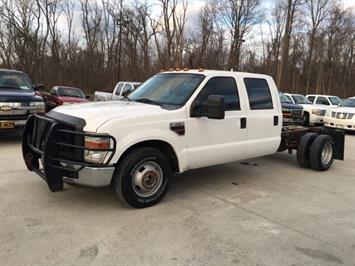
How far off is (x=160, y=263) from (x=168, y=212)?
1.35 metres

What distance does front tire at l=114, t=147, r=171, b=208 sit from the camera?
4598mm

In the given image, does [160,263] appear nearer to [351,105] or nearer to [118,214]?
[118,214]

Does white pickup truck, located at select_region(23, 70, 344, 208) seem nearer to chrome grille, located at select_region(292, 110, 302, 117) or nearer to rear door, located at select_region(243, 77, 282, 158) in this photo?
rear door, located at select_region(243, 77, 282, 158)

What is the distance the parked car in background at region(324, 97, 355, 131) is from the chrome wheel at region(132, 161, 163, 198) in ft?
39.3

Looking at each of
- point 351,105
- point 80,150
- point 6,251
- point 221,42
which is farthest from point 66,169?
point 221,42

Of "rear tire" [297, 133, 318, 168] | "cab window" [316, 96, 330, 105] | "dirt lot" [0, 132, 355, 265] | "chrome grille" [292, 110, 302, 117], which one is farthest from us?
"cab window" [316, 96, 330, 105]

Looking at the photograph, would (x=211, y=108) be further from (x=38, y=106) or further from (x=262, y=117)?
(x=38, y=106)

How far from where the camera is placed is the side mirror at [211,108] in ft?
16.0

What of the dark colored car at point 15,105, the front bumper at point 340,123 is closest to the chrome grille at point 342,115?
the front bumper at point 340,123

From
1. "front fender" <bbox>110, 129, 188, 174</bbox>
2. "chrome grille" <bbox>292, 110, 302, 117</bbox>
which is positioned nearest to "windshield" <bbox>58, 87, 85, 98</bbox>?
"chrome grille" <bbox>292, 110, 302, 117</bbox>

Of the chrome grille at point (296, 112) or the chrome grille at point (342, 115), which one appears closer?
the chrome grille at point (296, 112)

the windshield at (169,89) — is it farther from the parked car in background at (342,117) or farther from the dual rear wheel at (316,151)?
the parked car in background at (342,117)

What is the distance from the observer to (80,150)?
443 centimetres

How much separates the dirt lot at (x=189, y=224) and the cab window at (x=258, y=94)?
138 centimetres
